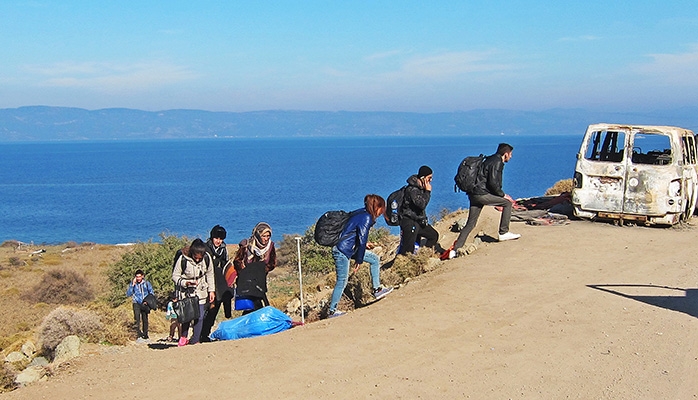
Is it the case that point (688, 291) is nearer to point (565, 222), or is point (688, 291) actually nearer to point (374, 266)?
point (374, 266)

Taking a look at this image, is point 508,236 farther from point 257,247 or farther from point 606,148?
point 257,247

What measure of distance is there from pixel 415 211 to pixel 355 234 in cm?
237

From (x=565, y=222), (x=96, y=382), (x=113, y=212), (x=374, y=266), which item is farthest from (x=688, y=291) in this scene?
(x=113, y=212)

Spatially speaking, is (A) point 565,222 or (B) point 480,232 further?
(A) point 565,222

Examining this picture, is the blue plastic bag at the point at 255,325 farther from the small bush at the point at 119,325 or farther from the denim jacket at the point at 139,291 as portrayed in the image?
the denim jacket at the point at 139,291

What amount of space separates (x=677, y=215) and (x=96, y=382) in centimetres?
1154

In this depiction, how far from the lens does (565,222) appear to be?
50.4ft

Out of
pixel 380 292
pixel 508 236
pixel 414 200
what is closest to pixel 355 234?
pixel 380 292

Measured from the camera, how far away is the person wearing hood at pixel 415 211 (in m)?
12.1

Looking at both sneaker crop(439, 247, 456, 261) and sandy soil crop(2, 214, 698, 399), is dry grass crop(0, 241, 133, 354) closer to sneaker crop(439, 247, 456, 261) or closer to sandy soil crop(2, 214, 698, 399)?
sandy soil crop(2, 214, 698, 399)

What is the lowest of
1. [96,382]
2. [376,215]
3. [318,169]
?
[318,169]

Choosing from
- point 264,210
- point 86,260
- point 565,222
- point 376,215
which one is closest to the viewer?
point 376,215

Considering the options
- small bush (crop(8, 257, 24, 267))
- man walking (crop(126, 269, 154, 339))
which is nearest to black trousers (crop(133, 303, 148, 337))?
man walking (crop(126, 269, 154, 339))

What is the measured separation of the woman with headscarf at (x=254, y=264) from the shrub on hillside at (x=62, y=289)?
2200cm
